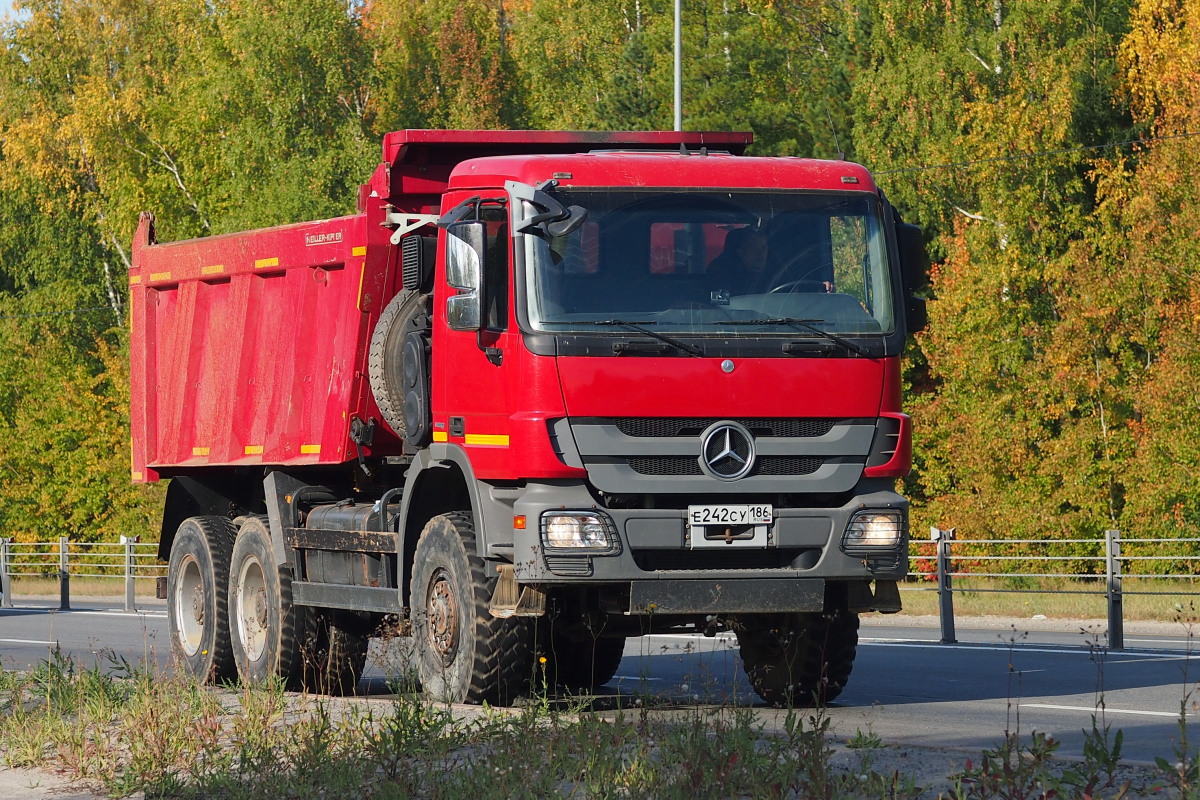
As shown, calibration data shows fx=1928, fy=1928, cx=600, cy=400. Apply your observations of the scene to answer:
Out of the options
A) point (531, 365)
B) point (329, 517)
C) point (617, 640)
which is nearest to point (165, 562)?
point (329, 517)

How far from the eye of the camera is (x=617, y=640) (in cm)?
1346

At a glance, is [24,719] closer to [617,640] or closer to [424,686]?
[424,686]

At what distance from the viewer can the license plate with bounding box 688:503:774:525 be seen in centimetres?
1059

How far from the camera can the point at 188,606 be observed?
1570cm

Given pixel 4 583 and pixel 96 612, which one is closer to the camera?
pixel 96 612

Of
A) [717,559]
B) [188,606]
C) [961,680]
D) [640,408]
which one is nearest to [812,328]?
[640,408]

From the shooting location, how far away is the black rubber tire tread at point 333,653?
45.9 feet

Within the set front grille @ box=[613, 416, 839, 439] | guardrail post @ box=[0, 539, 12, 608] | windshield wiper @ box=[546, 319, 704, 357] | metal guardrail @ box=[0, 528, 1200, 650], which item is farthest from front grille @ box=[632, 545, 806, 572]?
guardrail post @ box=[0, 539, 12, 608]

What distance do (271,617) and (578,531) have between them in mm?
4317

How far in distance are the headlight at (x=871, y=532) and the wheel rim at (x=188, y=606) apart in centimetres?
654

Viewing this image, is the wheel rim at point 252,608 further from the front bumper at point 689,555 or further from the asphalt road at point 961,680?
the front bumper at point 689,555

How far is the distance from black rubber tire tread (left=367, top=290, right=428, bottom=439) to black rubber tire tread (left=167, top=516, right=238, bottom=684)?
285cm

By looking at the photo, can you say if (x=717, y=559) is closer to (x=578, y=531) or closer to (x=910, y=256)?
(x=578, y=531)

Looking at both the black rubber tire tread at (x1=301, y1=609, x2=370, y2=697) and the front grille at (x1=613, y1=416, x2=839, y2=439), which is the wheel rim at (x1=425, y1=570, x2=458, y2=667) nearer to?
the front grille at (x1=613, y1=416, x2=839, y2=439)
